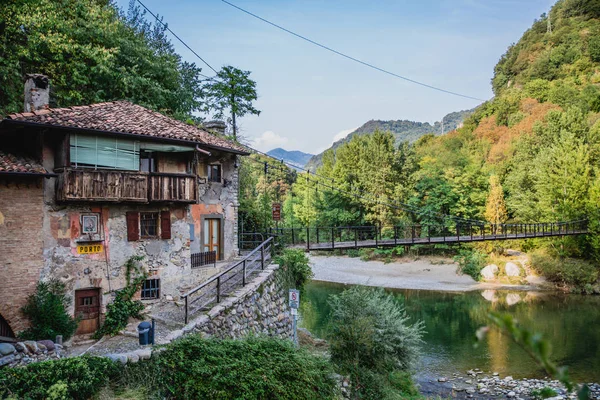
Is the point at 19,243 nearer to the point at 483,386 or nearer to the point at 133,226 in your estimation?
the point at 133,226

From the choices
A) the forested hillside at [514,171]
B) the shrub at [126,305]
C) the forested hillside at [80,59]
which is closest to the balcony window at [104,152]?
the shrub at [126,305]

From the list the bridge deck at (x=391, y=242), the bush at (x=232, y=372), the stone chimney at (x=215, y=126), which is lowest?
the bush at (x=232, y=372)

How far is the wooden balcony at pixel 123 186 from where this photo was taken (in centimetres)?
1046

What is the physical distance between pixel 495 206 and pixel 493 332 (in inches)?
867

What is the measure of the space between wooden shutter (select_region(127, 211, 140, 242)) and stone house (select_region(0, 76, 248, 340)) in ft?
0.09

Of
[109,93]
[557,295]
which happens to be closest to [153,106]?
[109,93]

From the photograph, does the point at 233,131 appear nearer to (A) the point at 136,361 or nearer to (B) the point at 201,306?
(B) the point at 201,306

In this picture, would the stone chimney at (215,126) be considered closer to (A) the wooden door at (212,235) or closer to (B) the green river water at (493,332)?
(A) the wooden door at (212,235)

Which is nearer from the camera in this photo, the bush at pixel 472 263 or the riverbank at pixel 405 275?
the riverbank at pixel 405 275

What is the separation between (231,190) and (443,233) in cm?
2461

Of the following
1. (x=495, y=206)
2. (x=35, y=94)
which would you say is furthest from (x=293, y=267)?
(x=495, y=206)

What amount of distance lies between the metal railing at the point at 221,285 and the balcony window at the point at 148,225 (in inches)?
84.8

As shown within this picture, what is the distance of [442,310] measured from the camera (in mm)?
23406

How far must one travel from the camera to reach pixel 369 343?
11.0 meters
